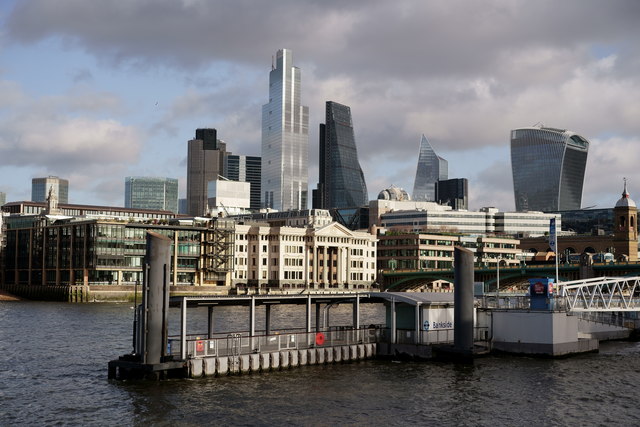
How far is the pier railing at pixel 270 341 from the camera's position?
60713 mm

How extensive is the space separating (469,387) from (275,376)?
14.4 meters

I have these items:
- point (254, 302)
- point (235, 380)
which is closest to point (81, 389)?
point (235, 380)

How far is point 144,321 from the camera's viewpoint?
56.4 m

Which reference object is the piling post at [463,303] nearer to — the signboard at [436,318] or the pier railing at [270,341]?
the signboard at [436,318]

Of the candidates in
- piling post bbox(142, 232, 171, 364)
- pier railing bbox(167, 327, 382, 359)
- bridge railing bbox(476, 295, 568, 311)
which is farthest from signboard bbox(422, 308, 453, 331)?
piling post bbox(142, 232, 171, 364)

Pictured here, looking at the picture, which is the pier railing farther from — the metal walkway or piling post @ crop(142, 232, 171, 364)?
the metal walkway

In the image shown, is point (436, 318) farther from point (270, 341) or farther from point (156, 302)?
point (156, 302)

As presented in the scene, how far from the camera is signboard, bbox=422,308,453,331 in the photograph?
2945 inches

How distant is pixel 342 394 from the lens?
57.6 metres

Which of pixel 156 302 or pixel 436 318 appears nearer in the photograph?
pixel 156 302

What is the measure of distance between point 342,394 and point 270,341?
11584mm

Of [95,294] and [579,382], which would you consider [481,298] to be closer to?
[579,382]

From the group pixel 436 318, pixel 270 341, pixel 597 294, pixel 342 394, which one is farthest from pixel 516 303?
pixel 342 394

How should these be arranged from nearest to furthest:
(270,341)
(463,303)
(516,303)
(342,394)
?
(342,394) < (270,341) < (463,303) < (516,303)
